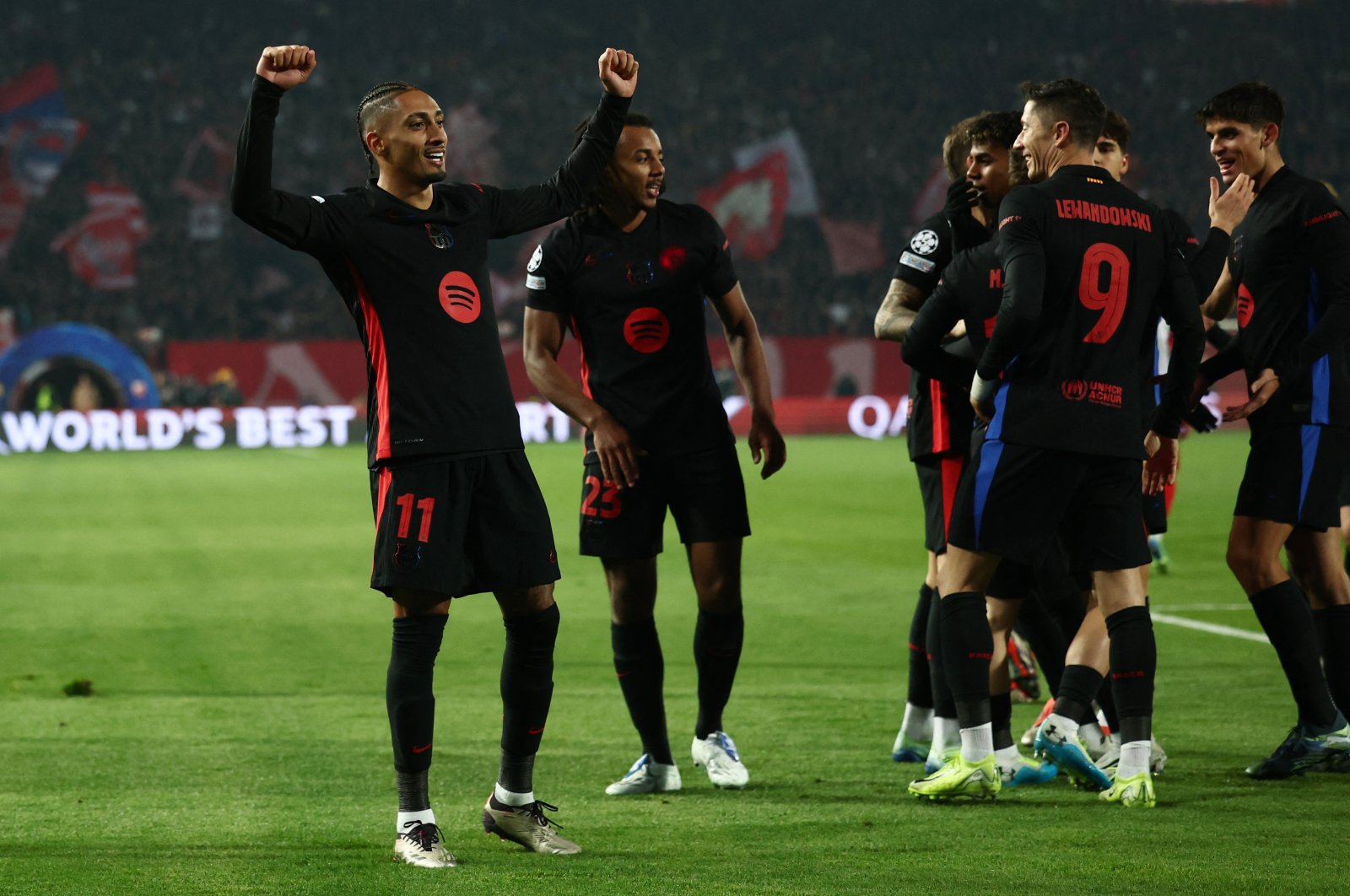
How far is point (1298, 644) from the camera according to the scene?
507 centimetres

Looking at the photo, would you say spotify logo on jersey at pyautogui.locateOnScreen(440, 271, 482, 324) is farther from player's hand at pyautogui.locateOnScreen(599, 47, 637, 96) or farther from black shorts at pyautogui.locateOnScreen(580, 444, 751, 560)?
black shorts at pyautogui.locateOnScreen(580, 444, 751, 560)

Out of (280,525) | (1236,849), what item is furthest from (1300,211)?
(280,525)

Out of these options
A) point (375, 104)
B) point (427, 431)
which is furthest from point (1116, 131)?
point (427, 431)

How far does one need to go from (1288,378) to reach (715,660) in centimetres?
198

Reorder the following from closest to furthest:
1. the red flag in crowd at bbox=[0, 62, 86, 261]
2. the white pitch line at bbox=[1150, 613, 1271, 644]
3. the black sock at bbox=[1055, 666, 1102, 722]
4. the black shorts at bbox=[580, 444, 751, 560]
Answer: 1. the black sock at bbox=[1055, 666, 1102, 722]
2. the black shorts at bbox=[580, 444, 751, 560]
3. the white pitch line at bbox=[1150, 613, 1271, 644]
4. the red flag in crowd at bbox=[0, 62, 86, 261]

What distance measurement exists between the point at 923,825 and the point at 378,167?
7.21ft

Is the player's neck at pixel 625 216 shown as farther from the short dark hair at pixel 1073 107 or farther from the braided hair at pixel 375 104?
the short dark hair at pixel 1073 107

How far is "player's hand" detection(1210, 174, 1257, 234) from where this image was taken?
17.1 feet

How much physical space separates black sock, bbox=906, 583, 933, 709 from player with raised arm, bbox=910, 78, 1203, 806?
3.03 ft

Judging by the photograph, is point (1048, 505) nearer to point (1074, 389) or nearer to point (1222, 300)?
point (1074, 389)

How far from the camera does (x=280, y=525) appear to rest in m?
15.1

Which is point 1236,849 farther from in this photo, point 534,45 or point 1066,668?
point 534,45

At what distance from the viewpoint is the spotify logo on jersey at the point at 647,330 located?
16.7ft

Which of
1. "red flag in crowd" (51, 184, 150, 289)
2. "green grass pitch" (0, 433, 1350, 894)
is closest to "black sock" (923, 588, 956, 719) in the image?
"green grass pitch" (0, 433, 1350, 894)
